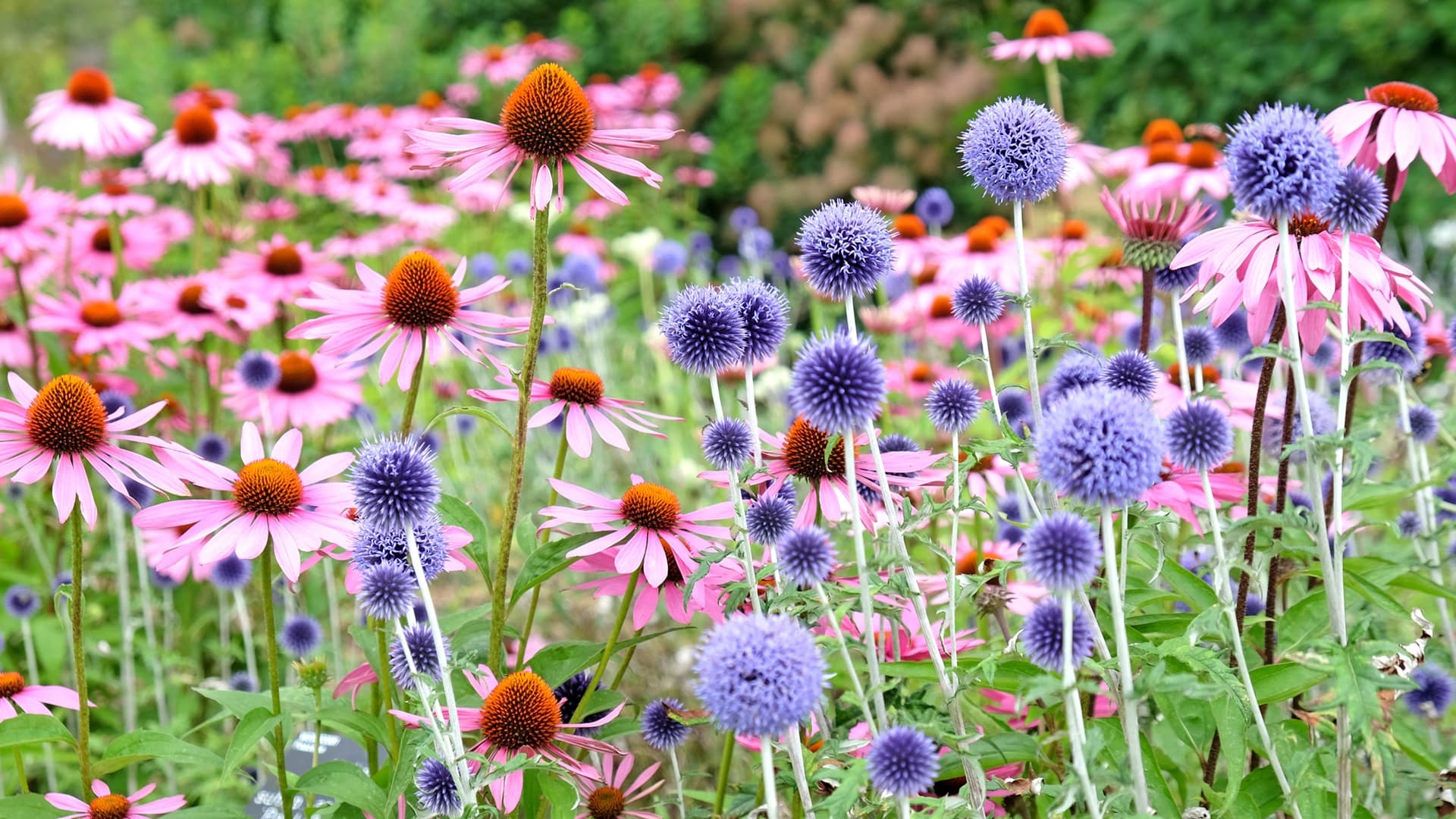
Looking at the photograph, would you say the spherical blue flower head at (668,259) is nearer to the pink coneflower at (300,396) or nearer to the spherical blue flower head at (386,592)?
the pink coneflower at (300,396)

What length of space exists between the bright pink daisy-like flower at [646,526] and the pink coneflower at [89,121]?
297 cm

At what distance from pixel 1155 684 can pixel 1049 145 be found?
Result: 28.2 inches

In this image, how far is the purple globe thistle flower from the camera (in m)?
1.49

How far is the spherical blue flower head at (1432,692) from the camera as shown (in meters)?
2.22

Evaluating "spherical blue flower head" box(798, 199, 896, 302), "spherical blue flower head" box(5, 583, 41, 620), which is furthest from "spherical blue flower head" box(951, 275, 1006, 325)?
"spherical blue flower head" box(5, 583, 41, 620)

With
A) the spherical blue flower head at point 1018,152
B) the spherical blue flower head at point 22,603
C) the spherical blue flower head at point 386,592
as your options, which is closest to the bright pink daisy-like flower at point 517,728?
the spherical blue flower head at point 386,592

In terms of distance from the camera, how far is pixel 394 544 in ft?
5.02

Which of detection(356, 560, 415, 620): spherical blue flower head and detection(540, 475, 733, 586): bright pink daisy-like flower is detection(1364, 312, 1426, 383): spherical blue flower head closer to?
detection(540, 475, 733, 586): bright pink daisy-like flower

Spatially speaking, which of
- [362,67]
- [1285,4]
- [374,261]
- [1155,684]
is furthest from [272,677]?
[362,67]

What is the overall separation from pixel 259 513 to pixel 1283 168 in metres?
1.41

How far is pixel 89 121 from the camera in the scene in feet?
13.0

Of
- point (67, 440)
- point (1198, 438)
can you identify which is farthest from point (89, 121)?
point (1198, 438)

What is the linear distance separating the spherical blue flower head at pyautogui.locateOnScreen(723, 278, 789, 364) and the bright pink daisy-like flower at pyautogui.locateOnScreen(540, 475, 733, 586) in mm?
233

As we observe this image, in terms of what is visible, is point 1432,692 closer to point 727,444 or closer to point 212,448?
point 727,444
